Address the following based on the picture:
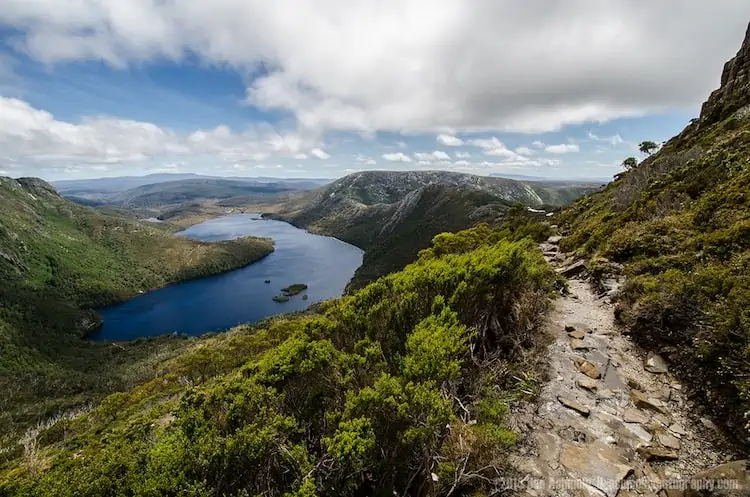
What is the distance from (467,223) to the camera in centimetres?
14838

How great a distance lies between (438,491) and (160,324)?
541 feet

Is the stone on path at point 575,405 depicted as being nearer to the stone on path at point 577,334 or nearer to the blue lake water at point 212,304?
the stone on path at point 577,334

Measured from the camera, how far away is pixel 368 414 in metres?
7.73

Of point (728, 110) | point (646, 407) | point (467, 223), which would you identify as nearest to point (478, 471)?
point (646, 407)

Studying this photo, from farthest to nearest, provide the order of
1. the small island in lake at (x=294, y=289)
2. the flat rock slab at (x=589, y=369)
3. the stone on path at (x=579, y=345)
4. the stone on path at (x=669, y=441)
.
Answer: the small island in lake at (x=294, y=289) < the stone on path at (x=579, y=345) < the flat rock slab at (x=589, y=369) < the stone on path at (x=669, y=441)

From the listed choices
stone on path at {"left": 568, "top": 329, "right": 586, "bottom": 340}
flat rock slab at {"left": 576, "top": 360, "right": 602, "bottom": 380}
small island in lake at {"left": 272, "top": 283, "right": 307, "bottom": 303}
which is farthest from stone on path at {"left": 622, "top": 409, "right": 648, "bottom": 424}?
small island in lake at {"left": 272, "top": 283, "right": 307, "bottom": 303}

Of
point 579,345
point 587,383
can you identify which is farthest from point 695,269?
point 587,383

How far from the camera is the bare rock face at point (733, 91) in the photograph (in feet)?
139

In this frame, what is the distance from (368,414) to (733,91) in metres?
67.2

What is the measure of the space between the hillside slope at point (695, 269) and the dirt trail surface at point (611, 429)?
26.1 inches

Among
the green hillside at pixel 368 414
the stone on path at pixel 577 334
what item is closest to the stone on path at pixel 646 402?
the green hillside at pixel 368 414

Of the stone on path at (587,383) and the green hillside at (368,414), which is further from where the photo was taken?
the stone on path at (587,383)

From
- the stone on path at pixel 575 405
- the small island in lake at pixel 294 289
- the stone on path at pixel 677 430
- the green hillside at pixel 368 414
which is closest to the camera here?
the green hillside at pixel 368 414

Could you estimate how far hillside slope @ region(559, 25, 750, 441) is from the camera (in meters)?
8.06
